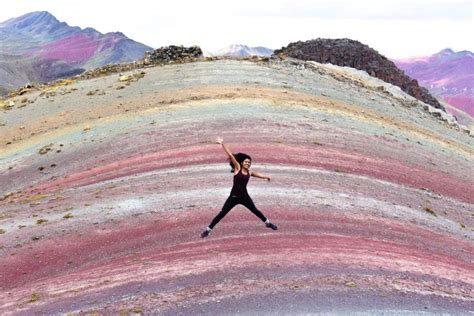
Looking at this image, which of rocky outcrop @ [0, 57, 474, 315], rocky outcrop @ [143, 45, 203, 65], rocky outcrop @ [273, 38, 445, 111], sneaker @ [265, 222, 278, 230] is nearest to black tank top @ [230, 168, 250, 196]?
rocky outcrop @ [0, 57, 474, 315]

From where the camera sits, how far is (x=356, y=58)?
44.2 metres

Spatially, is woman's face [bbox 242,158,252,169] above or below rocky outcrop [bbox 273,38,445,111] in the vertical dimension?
below

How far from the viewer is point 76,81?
34719 mm

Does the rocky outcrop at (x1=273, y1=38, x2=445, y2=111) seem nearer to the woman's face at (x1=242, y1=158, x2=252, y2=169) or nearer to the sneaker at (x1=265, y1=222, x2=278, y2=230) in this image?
the sneaker at (x1=265, y1=222, x2=278, y2=230)

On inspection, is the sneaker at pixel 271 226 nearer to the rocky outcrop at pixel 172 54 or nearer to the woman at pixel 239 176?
the woman at pixel 239 176

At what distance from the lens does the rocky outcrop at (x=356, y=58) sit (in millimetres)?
43812

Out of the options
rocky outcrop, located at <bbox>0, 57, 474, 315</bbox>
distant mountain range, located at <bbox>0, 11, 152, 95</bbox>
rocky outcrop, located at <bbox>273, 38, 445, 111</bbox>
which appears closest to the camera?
rocky outcrop, located at <bbox>0, 57, 474, 315</bbox>

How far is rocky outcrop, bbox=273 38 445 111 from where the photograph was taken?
43812mm

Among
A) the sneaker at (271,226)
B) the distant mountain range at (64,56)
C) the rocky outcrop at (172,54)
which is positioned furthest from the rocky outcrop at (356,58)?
the distant mountain range at (64,56)

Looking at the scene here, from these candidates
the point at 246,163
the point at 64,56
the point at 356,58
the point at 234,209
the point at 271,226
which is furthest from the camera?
the point at 64,56

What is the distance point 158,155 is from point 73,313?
32.1 feet

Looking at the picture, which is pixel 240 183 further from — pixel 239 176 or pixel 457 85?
pixel 457 85

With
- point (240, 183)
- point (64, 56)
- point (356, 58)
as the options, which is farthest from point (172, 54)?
point (64, 56)

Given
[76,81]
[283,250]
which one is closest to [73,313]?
[283,250]
